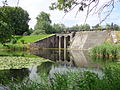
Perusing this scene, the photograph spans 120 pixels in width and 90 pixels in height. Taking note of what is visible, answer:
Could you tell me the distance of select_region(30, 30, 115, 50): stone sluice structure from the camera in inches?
1481

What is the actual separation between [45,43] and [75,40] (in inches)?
286

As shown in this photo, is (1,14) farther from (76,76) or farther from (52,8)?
(76,76)

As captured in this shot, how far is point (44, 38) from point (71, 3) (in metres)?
40.5

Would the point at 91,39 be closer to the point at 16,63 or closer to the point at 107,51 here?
the point at 107,51

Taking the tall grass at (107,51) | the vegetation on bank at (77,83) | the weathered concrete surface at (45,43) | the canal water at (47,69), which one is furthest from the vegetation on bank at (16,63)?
the weathered concrete surface at (45,43)

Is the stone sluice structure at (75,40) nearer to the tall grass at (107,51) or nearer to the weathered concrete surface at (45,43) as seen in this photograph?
the weathered concrete surface at (45,43)

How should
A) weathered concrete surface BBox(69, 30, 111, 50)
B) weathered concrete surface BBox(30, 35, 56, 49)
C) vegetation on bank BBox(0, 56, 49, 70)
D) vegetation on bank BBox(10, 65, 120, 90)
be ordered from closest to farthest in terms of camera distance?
vegetation on bank BBox(10, 65, 120, 90)
vegetation on bank BBox(0, 56, 49, 70)
weathered concrete surface BBox(69, 30, 111, 50)
weathered concrete surface BBox(30, 35, 56, 49)

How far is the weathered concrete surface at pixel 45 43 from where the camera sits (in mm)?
43775

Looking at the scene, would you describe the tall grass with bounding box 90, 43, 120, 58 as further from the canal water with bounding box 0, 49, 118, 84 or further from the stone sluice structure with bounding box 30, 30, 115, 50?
the stone sluice structure with bounding box 30, 30, 115, 50

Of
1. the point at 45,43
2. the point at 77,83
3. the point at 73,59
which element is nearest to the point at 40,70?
the point at 77,83

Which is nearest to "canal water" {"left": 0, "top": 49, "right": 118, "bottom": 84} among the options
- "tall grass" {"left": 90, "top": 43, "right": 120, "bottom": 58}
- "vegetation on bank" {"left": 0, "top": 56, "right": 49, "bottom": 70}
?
"vegetation on bank" {"left": 0, "top": 56, "right": 49, "bottom": 70}

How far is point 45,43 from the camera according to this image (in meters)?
45.2

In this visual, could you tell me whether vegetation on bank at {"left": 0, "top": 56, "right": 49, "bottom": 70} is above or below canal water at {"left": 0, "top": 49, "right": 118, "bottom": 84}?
above

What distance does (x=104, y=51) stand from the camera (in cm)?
2236
